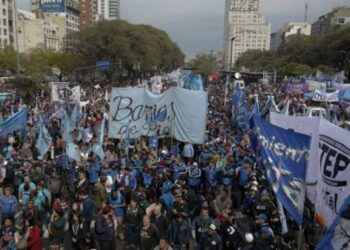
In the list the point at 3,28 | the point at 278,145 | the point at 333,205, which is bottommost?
the point at 333,205

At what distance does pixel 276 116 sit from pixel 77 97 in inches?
406

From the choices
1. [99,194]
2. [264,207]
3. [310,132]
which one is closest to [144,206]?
[99,194]

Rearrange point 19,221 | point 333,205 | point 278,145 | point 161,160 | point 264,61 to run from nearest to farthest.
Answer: point 333,205 < point 278,145 < point 19,221 < point 161,160 < point 264,61

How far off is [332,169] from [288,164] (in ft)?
2.17

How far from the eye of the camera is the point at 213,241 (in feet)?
20.2

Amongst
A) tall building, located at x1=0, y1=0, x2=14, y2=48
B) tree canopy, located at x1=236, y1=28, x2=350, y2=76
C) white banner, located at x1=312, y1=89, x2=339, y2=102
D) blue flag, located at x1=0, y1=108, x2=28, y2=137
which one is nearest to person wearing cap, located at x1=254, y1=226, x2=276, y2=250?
blue flag, located at x1=0, y1=108, x2=28, y2=137

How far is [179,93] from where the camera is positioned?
11.1 meters

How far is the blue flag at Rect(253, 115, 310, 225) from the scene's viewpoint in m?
5.12

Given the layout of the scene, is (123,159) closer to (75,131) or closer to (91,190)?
(91,190)

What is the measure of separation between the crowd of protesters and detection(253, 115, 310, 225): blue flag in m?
0.54

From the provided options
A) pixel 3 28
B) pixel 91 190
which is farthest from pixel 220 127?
pixel 3 28

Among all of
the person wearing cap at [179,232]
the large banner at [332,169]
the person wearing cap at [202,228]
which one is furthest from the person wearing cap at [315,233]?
the person wearing cap at [179,232]

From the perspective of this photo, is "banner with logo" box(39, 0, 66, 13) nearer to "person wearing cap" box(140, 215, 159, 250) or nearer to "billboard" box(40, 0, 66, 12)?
"billboard" box(40, 0, 66, 12)

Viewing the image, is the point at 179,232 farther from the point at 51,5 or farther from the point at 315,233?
the point at 51,5
